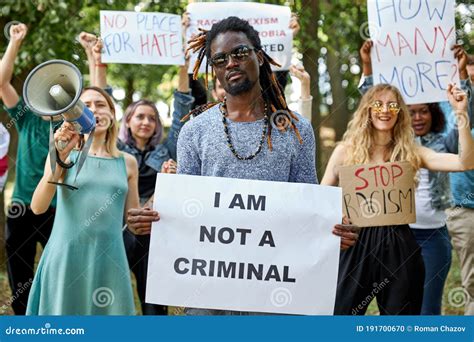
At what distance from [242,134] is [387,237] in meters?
1.46

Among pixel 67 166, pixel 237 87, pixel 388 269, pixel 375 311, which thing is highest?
pixel 237 87

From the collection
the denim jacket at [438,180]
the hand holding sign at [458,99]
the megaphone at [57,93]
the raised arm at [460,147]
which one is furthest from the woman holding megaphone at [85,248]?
the denim jacket at [438,180]

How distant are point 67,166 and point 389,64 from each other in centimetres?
223

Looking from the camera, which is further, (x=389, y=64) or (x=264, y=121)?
(x=389, y=64)

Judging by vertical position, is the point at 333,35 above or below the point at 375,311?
above

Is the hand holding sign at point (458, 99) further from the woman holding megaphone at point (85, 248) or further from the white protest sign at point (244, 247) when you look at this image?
the woman holding megaphone at point (85, 248)

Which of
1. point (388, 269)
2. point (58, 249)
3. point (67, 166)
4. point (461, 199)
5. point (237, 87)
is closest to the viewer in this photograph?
point (237, 87)

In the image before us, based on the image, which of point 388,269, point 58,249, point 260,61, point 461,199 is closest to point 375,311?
point 461,199

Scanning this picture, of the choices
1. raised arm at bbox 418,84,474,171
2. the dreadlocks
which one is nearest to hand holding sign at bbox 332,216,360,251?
the dreadlocks

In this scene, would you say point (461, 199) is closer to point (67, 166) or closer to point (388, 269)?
point (388, 269)

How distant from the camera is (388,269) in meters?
4.15

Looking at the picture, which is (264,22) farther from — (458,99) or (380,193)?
(380,193)

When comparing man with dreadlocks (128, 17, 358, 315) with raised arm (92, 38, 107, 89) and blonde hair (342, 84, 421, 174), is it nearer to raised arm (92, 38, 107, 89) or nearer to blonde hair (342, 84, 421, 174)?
blonde hair (342, 84, 421, 174)

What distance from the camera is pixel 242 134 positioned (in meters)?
3.04
